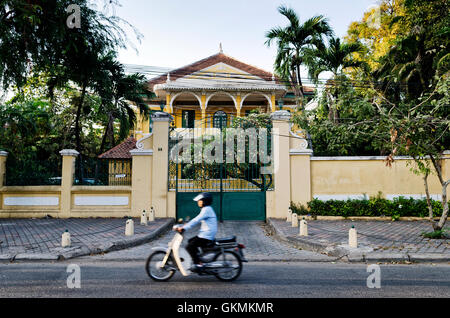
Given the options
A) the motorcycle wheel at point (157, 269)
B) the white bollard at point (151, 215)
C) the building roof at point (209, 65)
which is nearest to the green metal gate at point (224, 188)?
the white bollard at point (151, 215)

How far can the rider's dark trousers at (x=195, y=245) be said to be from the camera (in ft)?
17.4

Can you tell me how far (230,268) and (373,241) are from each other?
4.86m

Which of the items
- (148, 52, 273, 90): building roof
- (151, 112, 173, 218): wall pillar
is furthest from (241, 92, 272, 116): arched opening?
(151, 112, 173, 218): wall pillar

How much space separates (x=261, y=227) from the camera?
1163cm

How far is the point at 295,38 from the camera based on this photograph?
1775 centimetres

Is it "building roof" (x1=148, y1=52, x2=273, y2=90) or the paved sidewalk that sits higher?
"building roof" (x1=148, y1=52, x2=273, y2=90)

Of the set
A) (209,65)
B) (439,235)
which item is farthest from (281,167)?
(209,65)

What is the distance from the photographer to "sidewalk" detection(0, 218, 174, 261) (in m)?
7.22

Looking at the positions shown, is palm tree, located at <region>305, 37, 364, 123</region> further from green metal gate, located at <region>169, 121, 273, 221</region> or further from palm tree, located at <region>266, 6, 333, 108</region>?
green metal gate, located at <region>169, 121, 273, 221</region>

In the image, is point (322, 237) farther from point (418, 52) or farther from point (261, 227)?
point (418, 52)

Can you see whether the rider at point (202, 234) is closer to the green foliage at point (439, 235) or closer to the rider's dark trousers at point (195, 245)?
the rider's dark trousers at point (195, 245)

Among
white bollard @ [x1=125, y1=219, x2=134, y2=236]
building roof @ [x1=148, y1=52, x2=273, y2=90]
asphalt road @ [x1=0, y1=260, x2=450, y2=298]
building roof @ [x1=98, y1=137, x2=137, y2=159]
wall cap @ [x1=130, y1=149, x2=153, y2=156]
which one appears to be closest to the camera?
asphalt road @ [x1=0, y1=260, x2=450, y2=298]

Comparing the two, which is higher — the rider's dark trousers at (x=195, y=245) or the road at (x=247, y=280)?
the rider's dark trousers at (x=195, y=245)

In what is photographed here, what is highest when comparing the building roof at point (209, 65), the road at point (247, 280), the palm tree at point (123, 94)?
the building roof at point (209, 65)
